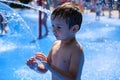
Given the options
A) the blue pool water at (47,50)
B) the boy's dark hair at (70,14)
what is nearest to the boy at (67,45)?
the boy's dark hair at (70,14)

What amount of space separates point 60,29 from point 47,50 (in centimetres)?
558

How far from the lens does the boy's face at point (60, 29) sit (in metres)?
2.28

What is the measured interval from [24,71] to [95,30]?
6.25 m

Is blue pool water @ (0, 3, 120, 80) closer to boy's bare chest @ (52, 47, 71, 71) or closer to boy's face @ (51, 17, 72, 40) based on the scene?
boy's bare chest @ (52, 47, 71, 71)

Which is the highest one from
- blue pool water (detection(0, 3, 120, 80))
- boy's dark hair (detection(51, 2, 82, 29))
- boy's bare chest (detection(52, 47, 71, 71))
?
boy's dark hair (detection(51, 2, 82, 29))

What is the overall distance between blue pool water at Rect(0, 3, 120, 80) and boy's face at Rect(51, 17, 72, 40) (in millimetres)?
3425

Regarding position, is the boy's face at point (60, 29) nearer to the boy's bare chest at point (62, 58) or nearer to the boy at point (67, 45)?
the boy at point (67, 45)

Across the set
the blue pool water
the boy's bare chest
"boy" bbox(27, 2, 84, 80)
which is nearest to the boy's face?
"boy" bbox(27, 2, 84, 80)

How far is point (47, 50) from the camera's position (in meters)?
7.86

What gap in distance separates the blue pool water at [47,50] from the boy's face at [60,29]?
11.2 feet

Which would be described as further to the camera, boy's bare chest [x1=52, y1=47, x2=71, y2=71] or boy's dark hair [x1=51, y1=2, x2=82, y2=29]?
boy's bare chest [x1=52, y1=47, x2=71, y2=71]

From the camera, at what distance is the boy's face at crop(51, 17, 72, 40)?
2277 mm

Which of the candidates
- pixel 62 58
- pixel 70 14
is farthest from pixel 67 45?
pixel 70 14

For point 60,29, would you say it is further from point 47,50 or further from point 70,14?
point 47,50
